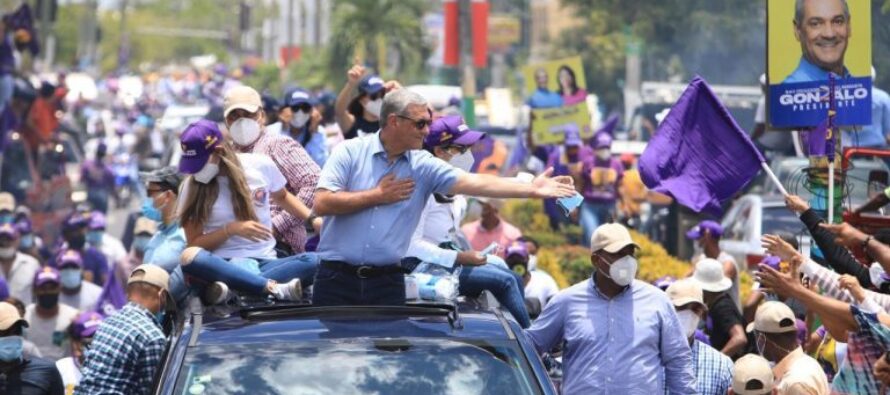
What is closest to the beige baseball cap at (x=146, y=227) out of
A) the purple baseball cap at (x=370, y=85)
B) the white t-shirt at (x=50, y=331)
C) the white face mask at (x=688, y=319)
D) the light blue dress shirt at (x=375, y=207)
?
the white t-shirt at (x=50, y=331)

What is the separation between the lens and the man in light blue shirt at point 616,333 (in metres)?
8.53

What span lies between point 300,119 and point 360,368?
5.46 metres

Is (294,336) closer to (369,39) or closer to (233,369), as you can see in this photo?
(233,369)

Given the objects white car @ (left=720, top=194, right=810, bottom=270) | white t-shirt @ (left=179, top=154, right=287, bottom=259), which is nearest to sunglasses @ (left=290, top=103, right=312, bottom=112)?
white t-shirt @ (left=179, top=154, right=287, bottom=259)

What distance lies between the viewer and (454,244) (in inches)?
383

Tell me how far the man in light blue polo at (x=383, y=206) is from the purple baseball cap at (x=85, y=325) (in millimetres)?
3862

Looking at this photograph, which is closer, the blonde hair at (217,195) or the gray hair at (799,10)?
the blonde hair at (217,195)

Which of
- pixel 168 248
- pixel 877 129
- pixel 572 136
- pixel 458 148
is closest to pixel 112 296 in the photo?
pixel 168 248

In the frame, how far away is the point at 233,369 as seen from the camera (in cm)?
718

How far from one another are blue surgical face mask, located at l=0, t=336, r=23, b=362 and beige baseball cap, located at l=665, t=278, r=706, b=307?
3.38 meters

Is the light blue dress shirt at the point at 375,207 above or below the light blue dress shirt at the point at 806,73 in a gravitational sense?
below

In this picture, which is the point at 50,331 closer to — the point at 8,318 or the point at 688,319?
the point at 8,318

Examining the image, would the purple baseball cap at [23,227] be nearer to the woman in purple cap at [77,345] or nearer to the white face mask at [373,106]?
the woman in purple cap at [77,345]

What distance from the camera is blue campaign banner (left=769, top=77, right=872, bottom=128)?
1092 cm
